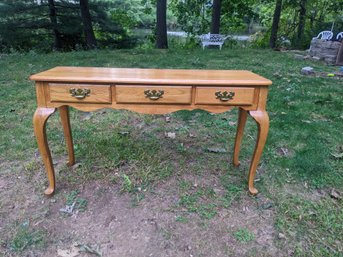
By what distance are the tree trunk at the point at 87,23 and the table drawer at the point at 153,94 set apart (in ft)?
26.9

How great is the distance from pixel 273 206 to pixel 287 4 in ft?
37.8

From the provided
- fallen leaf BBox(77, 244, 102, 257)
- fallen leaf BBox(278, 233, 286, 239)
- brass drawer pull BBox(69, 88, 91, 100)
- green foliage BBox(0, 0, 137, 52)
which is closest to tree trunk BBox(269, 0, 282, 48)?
green foliage BBox(0, 0, 137, 52)

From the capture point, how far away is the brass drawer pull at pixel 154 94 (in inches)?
73.3

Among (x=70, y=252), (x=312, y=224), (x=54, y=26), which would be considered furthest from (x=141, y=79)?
(x=54, y=26)

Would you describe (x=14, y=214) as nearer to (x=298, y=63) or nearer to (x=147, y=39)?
(x=298, y=63)

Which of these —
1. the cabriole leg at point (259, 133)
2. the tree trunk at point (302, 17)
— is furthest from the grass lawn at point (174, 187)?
the tree trunk at point (302, 17)

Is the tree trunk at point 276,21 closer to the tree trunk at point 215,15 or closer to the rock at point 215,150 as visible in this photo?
the tree trunk at point 215,15

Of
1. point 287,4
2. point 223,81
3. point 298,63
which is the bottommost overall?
point 298,63

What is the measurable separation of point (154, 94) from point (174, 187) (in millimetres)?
893

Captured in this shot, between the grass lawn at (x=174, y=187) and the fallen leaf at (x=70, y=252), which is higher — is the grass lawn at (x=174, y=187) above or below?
above

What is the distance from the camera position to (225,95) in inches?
74.2

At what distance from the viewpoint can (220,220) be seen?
2.00 metres

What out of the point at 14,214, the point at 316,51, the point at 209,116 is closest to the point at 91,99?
the point at 14,214

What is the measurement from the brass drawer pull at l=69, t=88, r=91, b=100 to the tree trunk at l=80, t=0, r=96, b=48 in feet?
26.6
